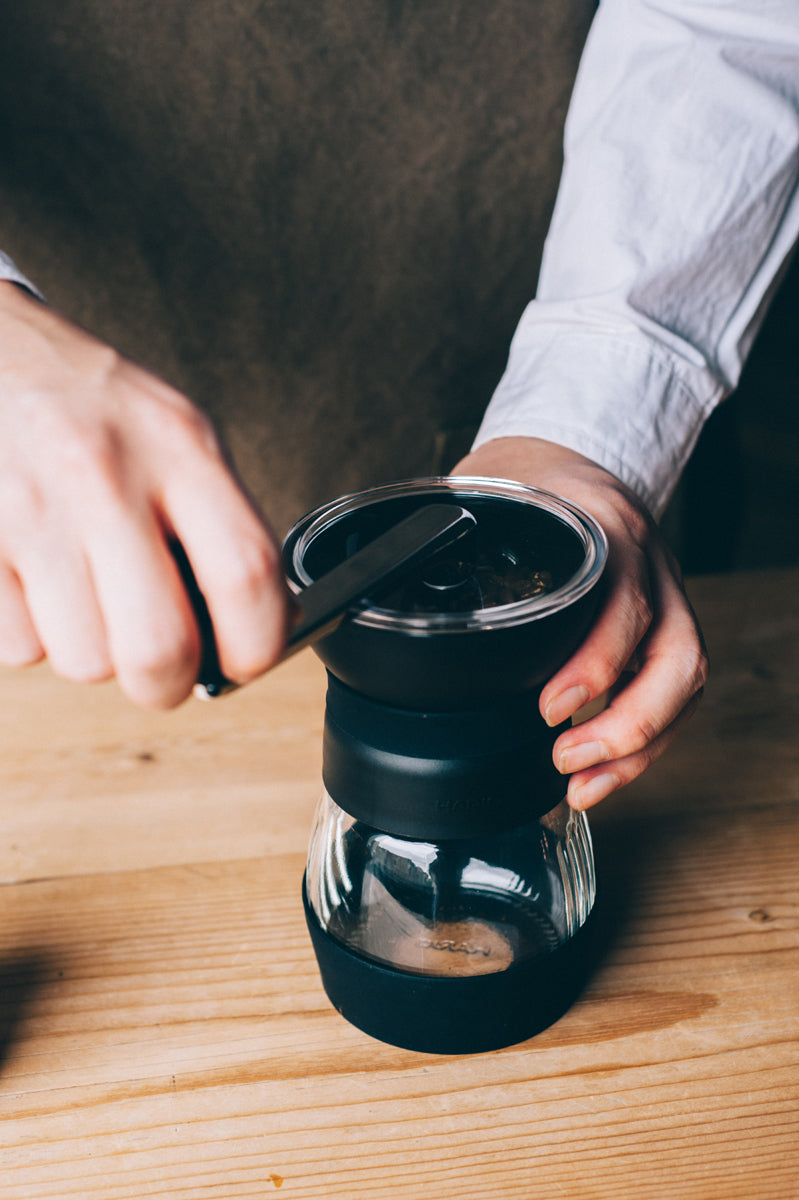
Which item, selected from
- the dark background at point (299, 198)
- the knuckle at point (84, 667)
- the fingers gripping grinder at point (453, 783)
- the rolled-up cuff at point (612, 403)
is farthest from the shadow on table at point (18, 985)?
the dark background at point (299, 198)

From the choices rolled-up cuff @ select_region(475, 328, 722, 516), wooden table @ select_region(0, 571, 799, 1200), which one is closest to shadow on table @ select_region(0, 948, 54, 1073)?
wooden table @ select_region(0, 571, 799, 1200)

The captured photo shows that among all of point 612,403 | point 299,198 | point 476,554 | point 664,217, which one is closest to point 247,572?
point 476,554

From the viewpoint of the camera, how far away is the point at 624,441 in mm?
606

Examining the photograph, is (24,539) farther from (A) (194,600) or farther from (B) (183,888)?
(B) (183,888)

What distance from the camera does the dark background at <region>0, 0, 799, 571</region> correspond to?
82cm

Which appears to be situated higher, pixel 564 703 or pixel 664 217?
pixel 664 217

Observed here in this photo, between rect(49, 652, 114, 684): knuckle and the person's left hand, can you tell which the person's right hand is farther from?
the person's left hand

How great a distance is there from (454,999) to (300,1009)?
0.32ft

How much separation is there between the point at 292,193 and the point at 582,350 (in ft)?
1.33

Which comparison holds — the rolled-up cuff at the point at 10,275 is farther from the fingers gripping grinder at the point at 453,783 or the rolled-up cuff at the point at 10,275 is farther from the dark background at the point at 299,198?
the dark background at the point at 299,198

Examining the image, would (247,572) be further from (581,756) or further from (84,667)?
(581,756)

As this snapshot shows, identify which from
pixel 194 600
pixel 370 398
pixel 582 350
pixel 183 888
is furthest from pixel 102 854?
pixel 370 398

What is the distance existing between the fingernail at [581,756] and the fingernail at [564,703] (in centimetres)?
2

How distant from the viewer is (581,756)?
0.44m
